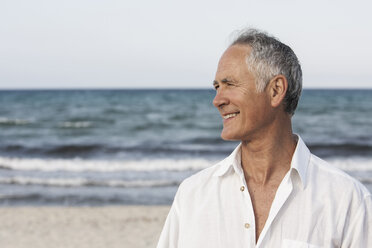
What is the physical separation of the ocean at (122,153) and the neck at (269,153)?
7347mm

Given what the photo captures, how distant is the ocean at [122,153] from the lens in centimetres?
1034

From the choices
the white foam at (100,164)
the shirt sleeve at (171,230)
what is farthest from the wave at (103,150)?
the shirt sleeve at (171,230)

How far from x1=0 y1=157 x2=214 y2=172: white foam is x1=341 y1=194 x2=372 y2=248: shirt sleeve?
11249 mm

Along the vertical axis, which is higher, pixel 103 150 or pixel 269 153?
pixel 269 153

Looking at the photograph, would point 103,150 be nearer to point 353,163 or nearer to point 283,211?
point 353,163

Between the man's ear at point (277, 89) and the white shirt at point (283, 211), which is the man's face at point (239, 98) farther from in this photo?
the white shirt at point (283, 211)

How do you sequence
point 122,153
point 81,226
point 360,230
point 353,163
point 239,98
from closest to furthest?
point 360,230
point 239,98
point 81,226
point 353,163
point 122,153

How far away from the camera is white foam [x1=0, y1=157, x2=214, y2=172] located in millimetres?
13312

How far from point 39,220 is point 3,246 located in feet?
3.51

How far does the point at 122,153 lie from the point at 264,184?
14.8 m

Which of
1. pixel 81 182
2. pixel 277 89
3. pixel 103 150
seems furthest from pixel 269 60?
pixel 103 150

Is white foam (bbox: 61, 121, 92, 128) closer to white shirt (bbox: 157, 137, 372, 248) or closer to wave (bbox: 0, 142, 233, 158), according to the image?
wave (bbox: 0, 142, 233, 158)

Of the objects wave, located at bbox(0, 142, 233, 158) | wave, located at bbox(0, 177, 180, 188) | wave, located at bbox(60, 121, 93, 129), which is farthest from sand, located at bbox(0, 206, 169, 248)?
wave, located at bbox(60, 121, 93, 129)

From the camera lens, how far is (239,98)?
212 centimetres
